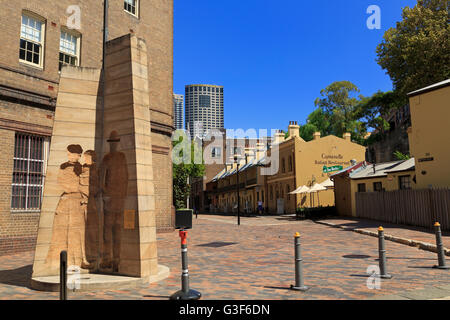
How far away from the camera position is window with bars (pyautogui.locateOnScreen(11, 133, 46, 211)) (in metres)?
13.5

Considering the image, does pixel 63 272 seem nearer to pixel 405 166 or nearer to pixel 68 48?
pixel 68 48

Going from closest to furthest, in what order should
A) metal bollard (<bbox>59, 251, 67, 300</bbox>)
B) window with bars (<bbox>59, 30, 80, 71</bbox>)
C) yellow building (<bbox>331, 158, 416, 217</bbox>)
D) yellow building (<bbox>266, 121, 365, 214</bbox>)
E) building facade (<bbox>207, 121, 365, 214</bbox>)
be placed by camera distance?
metal bollard (<bbox>59, 251, 67, 300</bbox>) < window with bars (<bbox>59, 30, 80, 71</bbox>) < yellow building (<bbox>331, 158, 416, 217</bbox>) < yellow building (<bbox>266, 121, 365, 214</bbox>) < building facade (<bbox>207, 121, 365, 214</bbox>)

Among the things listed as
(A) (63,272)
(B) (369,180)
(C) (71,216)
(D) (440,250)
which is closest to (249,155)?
(B) (369,180)

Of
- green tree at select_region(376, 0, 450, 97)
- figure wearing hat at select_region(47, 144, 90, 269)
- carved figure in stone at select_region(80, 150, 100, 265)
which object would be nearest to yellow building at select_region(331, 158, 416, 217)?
green tree at select_region(376, 0, 450, 97)

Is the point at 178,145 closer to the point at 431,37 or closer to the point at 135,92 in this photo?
the point at 431,37

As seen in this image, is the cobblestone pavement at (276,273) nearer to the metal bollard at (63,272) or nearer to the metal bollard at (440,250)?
the metal bollard at (440,250)

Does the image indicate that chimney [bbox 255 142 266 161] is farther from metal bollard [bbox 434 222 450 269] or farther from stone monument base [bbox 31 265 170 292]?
stone monument base [bbox 31 265 170 292]

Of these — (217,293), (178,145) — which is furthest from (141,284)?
(178,145)

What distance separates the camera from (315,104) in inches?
2457

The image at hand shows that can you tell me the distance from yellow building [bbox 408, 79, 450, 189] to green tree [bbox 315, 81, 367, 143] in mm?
38899

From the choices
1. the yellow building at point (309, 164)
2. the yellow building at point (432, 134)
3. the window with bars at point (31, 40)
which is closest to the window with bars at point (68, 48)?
the window with bars at point (31, 40)

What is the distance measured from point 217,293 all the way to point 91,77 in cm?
571

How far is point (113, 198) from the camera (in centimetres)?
848

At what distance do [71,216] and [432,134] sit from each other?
17.6 meters
